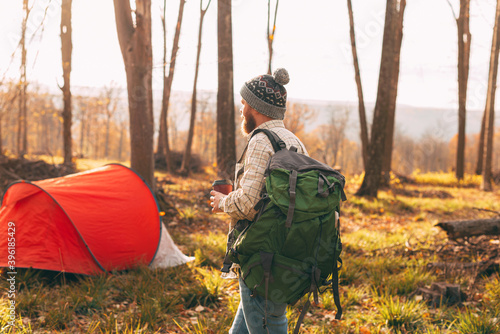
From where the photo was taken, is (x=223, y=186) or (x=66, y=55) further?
(x=66, y=55)

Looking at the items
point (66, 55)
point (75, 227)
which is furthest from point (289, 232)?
point (66, 55)

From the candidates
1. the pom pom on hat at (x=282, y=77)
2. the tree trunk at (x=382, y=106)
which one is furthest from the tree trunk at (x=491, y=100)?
the pom pom on hat at (x=282, y=77)

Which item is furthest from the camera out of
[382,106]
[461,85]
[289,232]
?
[461,85]

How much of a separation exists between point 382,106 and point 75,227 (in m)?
8.50

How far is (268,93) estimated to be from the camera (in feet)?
6.83

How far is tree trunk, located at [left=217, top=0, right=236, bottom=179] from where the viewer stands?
9359 millimetres

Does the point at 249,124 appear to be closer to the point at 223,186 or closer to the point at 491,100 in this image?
the point at 223,186

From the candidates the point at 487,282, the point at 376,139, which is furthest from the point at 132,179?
the point at 376,139

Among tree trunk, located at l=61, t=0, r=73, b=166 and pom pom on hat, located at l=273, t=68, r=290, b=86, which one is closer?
pom pom on hat, located at l=273, t=68, r=290, b=86

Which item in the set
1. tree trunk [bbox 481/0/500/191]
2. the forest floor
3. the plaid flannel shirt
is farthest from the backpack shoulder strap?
tree trunk [bbox 481/0/500/191]

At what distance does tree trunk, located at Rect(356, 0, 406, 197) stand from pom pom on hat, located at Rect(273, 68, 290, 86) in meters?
8.60

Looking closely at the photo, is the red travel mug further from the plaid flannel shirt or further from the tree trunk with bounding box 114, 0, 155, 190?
the tree trunk with bounding box 114, 0, 155, 190

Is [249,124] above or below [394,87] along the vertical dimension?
below

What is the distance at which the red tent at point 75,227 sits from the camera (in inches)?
160
